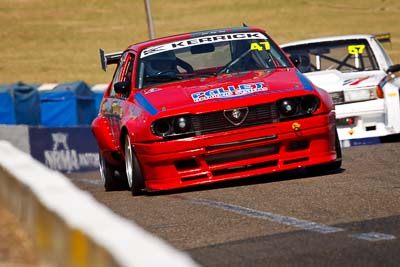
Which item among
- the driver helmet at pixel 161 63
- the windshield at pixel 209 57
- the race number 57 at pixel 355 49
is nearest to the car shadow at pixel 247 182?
the windshield at pixel 209 57

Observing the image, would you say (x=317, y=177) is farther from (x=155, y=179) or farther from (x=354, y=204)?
(x=354, y=204)

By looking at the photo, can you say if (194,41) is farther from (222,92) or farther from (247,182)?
(247,182)

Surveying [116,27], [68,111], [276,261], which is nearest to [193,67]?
[276,261]

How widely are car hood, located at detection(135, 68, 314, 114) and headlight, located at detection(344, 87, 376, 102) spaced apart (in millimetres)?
4231

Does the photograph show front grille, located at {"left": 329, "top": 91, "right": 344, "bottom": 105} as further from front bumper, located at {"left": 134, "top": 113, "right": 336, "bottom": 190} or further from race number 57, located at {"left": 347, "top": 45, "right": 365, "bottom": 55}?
front bumper, located at {"left": 134, "top": 113, "right": 336, "bottom": 190}

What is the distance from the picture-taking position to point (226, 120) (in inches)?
392

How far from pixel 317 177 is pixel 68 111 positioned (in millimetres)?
16306

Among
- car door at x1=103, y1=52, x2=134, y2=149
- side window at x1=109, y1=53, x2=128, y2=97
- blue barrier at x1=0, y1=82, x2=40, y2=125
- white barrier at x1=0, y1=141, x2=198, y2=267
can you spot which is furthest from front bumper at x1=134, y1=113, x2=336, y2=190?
blue barrier at x1=0, y1=82, x2=40, y2=125

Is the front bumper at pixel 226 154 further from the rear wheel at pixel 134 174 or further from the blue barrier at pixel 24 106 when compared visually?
the blue barrier at pixel 24 106

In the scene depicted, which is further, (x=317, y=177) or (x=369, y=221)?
(x=317, y=177)

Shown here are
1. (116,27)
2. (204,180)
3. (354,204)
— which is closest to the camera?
(354,204)

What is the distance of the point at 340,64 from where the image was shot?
16.1 meters

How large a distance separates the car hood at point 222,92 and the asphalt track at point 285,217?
75cm

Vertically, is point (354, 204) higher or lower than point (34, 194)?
lower
